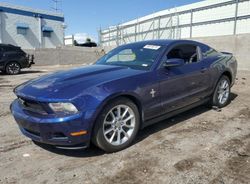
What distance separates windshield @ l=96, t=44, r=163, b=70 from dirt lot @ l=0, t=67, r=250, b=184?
112cm

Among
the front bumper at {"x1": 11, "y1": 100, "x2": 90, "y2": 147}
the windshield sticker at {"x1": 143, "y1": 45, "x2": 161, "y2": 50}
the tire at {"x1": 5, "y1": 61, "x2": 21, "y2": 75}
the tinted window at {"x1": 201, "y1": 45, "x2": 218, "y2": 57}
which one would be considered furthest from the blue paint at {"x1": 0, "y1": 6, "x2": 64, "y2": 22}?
the front bumper at {"x1": 11, "y1": 100, "x2": 90, "y2": 147}

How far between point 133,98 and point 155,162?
0.94 meters

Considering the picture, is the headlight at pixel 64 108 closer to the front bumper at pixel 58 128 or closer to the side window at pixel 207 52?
the front bumper at pixel 58 128

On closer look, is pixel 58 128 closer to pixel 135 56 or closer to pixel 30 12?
pixel 135 56

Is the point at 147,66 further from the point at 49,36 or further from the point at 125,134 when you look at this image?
the point at 49,36

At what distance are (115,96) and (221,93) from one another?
10.6 feet

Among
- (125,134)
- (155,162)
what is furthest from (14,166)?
(155,162)

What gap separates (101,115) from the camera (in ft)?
11.6

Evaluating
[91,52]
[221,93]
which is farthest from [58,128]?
[91,52]

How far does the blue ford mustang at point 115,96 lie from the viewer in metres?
3.40

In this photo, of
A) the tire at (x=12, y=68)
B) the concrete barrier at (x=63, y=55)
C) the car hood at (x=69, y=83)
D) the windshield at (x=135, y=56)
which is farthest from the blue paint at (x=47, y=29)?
the car hood at (x=69, y=83)

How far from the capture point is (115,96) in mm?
3682

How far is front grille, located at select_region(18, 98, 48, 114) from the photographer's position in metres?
3.48

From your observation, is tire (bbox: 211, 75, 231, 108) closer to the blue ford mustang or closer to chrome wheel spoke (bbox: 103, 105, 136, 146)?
the blue ford mustang
